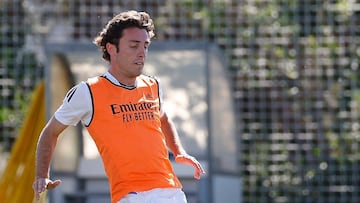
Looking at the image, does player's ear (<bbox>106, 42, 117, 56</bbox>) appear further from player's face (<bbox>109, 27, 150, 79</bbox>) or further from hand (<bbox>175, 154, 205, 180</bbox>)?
hand (<bbox>175, 154, 205, 180</bbox>)

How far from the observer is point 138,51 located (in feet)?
18.6

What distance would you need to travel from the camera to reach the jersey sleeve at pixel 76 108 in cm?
554

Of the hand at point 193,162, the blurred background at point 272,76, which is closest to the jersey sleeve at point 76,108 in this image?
the hand at point 193,162

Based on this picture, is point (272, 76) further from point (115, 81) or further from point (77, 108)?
point (77, 108)

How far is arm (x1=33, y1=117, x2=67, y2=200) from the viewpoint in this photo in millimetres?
5453

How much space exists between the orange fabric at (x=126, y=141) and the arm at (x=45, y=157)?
190mm

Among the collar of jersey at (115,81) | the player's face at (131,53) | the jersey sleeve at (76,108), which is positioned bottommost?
the jersey sleeve at (76,108)

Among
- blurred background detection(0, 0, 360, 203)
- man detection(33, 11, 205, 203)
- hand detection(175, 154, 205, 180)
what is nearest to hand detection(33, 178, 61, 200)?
man detection(33, 11, 205, 203)

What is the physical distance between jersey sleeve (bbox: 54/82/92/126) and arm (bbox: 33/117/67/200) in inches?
1.9

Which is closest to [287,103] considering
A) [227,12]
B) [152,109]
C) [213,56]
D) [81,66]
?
[227,12]

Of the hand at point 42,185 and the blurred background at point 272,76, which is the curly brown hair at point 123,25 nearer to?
the hand at point 42,185

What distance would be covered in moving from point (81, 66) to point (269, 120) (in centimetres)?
241

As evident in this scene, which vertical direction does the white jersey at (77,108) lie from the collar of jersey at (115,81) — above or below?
below

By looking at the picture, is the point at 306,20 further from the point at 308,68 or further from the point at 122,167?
the point at 122,167
